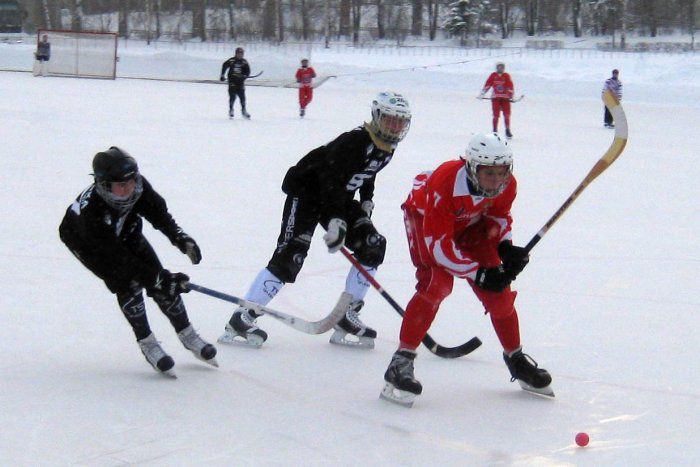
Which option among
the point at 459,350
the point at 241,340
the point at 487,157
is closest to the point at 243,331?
the point at 241,340

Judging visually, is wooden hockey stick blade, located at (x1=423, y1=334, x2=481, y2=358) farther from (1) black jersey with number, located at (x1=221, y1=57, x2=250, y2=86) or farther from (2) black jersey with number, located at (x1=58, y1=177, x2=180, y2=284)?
(1) black jersey with number, located at (x1=221, y1=57, x2=250, y2=86)

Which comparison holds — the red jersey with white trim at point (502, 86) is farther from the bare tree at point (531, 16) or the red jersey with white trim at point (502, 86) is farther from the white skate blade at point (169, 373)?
the bare tree at point (531, 16)

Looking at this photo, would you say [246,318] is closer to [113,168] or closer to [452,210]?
[113,168]

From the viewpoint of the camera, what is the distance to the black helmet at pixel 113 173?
11.1ft

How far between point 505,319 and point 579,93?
69.5 ft

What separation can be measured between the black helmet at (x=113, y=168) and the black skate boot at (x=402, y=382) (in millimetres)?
1167

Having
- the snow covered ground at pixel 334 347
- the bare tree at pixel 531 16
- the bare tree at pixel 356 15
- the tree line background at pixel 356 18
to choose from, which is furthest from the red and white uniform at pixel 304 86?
the bare tree at pixel 531 16

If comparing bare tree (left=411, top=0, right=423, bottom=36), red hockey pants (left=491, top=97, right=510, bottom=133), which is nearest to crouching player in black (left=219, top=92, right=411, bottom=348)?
red hockey pants (left=491, top=97, right=510, bottom=133)

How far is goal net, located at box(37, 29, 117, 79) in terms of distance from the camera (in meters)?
25.4

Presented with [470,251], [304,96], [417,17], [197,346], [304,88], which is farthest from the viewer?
[417,17]

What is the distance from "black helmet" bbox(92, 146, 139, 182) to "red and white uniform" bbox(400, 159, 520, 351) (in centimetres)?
107

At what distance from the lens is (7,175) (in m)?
8.50

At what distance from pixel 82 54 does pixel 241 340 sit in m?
23.3

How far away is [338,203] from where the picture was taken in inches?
153
